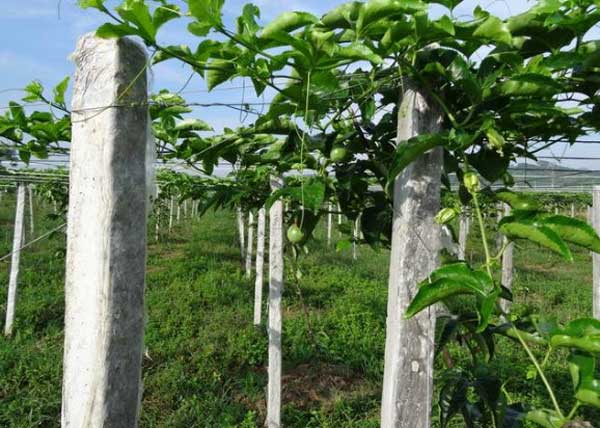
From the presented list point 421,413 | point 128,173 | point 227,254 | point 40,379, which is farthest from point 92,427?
point 227,254

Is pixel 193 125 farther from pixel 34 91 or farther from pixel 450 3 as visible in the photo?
pixel 450 3

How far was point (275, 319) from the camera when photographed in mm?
3338

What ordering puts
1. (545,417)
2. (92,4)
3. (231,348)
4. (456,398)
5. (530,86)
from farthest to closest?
(231,348) → (456,398) → (545,417) → (530,86) → (92,4)

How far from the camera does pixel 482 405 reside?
141cm

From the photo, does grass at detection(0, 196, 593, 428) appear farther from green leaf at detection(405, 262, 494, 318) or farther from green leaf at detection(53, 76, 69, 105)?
green leaf at detection(53, 76, 69, 105)

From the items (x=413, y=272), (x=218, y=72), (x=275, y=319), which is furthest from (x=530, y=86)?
(x=275, y=319)

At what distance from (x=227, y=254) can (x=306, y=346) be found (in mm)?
4451

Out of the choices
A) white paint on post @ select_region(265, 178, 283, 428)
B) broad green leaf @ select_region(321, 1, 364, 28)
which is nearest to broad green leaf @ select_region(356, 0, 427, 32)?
broad green leaf @ select_region(321, 1, 364, 28)

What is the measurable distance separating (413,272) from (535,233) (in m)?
0.25

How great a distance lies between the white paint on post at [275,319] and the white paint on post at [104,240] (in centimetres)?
219

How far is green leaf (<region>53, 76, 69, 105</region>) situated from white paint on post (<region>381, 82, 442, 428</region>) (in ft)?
2.64

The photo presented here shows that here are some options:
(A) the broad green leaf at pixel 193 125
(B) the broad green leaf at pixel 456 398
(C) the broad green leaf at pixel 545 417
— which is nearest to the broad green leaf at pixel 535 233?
(C) the broad green leaf at pixel 545 417

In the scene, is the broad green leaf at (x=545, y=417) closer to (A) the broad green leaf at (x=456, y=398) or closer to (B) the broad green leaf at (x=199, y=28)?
(A) the broad green leaf at (x=456, y=398)

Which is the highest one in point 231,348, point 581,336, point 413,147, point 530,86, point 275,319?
point 530,86
